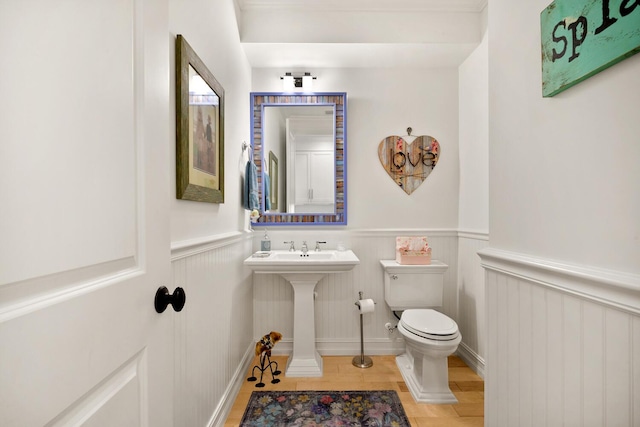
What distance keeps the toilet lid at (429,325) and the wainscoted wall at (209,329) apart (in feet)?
3.78

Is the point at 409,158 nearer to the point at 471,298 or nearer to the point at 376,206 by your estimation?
the point at 376,206

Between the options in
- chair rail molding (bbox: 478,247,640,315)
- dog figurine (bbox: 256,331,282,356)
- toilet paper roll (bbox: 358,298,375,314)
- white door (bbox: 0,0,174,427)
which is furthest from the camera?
toilet paper roll (bbox: 358,298,375,314)

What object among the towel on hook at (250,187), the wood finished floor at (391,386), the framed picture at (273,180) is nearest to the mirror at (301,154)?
the framed picture at (273,180)

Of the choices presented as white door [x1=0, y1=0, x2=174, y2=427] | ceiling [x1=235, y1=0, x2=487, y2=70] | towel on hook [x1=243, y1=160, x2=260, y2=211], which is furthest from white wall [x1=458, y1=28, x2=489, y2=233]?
white door [x1=0, y1=0, x2=174, y2=427]

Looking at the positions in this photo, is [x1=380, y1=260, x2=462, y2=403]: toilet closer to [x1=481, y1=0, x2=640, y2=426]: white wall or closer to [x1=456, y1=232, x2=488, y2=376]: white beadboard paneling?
[x1=456, y1=232, x2=488, y2=376]: white beadboard paneling

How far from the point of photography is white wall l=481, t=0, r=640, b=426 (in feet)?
2.17

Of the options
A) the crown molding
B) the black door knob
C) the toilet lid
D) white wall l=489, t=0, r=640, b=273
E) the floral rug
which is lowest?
the floral rug

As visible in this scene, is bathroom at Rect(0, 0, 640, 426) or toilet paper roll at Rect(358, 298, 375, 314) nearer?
bathroom at Rect(0, 0, 640, 426)

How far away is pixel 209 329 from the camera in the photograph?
1.48 m

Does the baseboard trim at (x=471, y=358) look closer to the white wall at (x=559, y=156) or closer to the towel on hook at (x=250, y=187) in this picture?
the white wall at (x=559, y=156)

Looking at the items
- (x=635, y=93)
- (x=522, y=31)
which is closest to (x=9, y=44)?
(x=635, y=93)

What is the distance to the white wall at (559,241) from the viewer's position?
0.66 m

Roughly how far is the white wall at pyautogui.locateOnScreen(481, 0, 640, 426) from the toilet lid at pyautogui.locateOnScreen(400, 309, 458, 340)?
2.18 ft

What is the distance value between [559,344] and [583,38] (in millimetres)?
808
